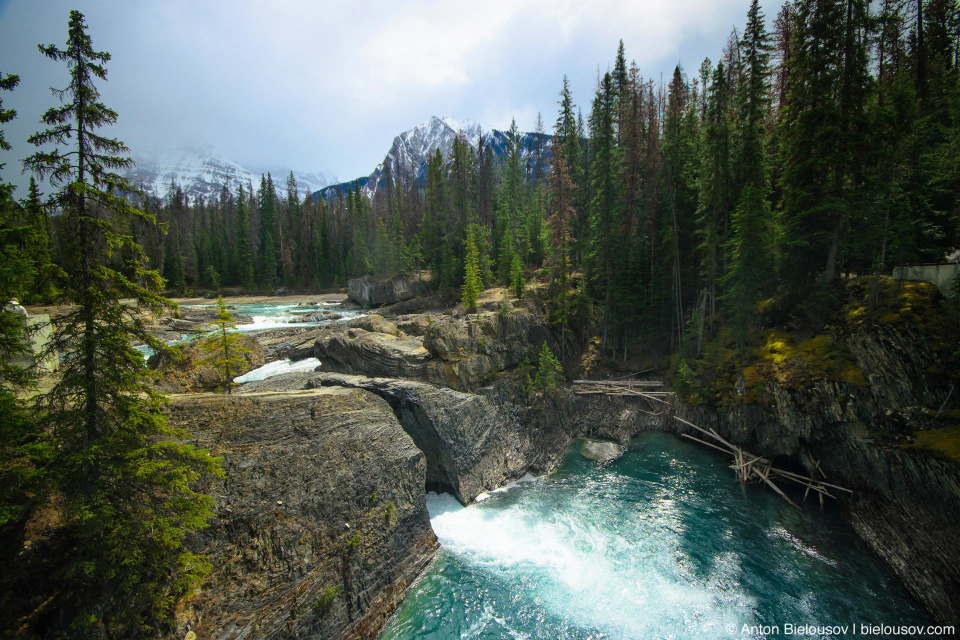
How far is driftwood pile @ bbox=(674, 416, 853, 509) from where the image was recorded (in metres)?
17.7

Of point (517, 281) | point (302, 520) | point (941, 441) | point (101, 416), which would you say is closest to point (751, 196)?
point (941, 441)

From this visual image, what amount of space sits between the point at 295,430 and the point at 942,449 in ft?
74.7

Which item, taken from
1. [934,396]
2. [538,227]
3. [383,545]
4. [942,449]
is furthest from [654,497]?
[538,227]

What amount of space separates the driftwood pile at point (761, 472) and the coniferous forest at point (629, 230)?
681cm

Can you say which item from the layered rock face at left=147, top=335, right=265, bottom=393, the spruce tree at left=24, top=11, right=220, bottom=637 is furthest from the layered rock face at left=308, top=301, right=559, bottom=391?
the spruce tree at left=24, top=11, right=220, bottom=637

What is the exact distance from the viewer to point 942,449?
1322cm

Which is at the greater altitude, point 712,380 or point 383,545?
point 712,380

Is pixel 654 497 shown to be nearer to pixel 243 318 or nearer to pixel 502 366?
pixel 502 366

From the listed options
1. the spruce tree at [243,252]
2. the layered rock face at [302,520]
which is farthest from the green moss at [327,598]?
the spruce tree at [243,252]

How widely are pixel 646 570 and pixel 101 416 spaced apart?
17652mm

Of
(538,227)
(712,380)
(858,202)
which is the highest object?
(538,227)

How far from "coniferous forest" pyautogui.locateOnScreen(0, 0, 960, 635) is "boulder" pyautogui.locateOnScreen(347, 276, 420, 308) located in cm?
338

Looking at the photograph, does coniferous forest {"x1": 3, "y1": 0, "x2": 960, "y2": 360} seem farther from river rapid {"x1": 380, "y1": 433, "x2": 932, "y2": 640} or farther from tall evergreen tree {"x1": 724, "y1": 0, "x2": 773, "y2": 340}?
river rapid {"x1": 380, "y1": 433, "x2": 932, "y2": 640}

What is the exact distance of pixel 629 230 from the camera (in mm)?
30375
